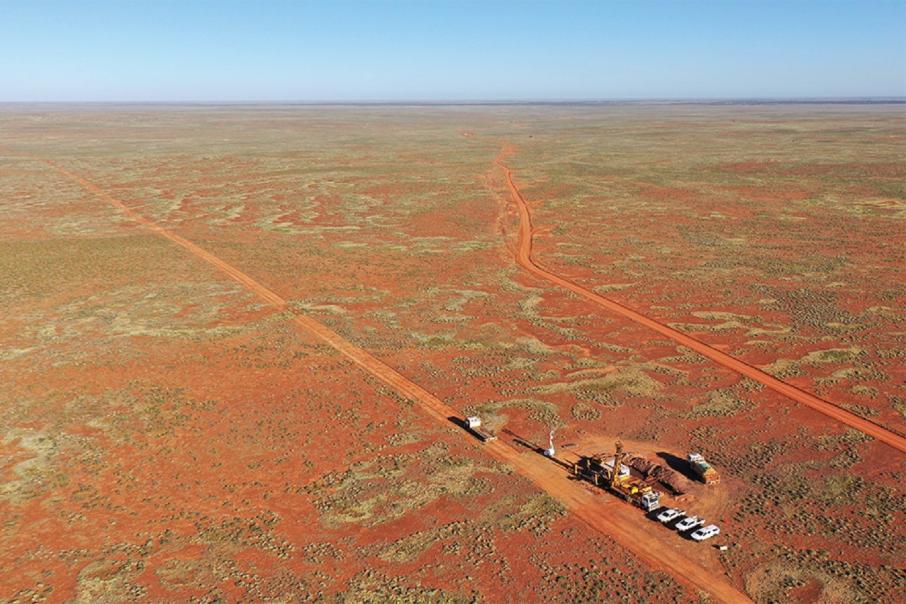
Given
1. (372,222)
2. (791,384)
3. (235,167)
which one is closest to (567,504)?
(791,384)

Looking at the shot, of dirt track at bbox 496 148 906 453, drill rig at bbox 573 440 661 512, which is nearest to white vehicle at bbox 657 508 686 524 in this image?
drill rig at bbox 573 440 661 512

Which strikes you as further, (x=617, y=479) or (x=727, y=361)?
(x=727, y=361)

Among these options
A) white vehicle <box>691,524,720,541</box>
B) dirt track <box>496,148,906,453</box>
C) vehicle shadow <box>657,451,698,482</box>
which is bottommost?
dirt track <box>496,148,906,453</box>

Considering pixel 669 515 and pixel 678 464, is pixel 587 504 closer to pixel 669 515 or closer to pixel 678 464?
pixel 669 515

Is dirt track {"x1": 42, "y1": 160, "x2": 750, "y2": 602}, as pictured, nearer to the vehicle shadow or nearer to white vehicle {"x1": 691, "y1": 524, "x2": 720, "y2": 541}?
white vehicle {"x1": 691, "y1": 524, "x2": 720, "y2": 541}

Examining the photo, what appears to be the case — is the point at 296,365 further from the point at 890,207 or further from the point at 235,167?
the point at 235,167

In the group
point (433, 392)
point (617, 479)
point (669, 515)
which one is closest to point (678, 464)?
point (617, 479)

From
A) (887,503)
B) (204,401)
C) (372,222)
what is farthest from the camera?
(372,222)
